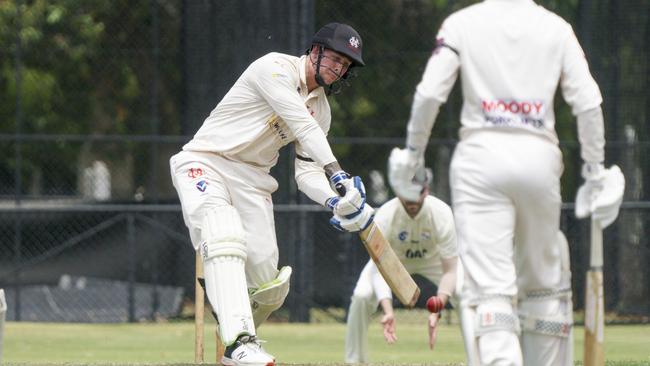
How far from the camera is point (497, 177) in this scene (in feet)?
16.9

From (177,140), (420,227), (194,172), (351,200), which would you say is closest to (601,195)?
(351,200)

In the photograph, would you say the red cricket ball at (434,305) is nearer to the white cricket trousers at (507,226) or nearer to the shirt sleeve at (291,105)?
the shirt sleeve at (291,105)

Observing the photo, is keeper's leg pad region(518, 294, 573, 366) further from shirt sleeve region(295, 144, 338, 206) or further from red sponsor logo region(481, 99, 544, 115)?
shirt sleeve region(295, 144, 338, 206)

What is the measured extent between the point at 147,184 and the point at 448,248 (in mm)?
5674

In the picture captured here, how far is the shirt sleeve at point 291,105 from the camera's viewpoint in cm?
642

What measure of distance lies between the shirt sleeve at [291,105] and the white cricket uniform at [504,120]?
1214 mm

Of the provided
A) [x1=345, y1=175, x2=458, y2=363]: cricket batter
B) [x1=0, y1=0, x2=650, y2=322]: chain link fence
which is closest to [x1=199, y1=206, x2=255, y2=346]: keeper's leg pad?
[x1=345, y1=175, x2=458, y2=363]: cricket batter

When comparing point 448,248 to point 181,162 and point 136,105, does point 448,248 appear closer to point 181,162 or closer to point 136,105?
point 181,162

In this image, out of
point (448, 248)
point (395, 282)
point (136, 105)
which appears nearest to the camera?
point (395, 282)

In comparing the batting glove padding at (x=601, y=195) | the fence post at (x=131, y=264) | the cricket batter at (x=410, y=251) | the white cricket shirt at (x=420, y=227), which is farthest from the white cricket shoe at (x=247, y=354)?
the fence post at (x=131, y=264)

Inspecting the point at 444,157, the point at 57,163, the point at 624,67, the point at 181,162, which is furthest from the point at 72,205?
the point at 181,162

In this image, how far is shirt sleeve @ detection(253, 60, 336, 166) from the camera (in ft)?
21.1

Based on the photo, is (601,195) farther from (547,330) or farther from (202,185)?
(202,185)

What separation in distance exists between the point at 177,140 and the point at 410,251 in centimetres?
442
